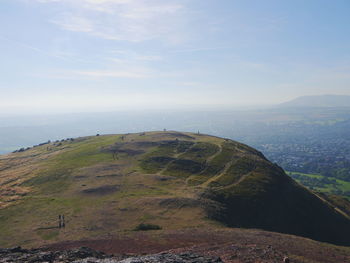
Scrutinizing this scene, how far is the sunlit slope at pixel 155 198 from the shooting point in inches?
2207

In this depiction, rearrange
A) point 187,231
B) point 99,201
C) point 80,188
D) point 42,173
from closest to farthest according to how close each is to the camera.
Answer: point 187,231 < point 99,201 < point 80,188 < point 42,173

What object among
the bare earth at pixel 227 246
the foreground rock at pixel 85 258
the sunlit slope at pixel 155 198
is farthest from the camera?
the sunlit slope at pixel 155 198

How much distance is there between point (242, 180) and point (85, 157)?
243 feet

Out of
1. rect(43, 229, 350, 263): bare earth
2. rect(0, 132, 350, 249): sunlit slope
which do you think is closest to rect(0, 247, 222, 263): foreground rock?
rect(43, 229, 350, 263): bare earth

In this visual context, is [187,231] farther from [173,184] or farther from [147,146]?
[147,146]

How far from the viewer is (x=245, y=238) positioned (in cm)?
4547

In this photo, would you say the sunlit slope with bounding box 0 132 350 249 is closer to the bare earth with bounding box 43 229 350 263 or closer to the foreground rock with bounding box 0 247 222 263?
the bare earth with bounding box 43 229 350 263

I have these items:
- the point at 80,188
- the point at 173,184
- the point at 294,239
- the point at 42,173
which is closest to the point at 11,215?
the point at 80,188

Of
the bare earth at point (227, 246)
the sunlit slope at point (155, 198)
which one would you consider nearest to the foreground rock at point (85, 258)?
the bare earth at point (227, 246)

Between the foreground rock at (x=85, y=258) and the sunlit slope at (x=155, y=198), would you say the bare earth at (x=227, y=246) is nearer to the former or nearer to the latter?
the foreground rock at (x=85, y=258)

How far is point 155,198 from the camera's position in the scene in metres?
68.1

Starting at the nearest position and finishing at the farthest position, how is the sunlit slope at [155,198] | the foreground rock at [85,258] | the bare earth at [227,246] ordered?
1. the foreground rock at [85,258]
2. the bare earth at [227,246]
3. the sunlit slope at [155,198]

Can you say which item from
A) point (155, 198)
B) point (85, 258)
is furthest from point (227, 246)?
point (155, 198)

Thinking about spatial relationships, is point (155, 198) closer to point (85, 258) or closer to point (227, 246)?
point (227, 246)
